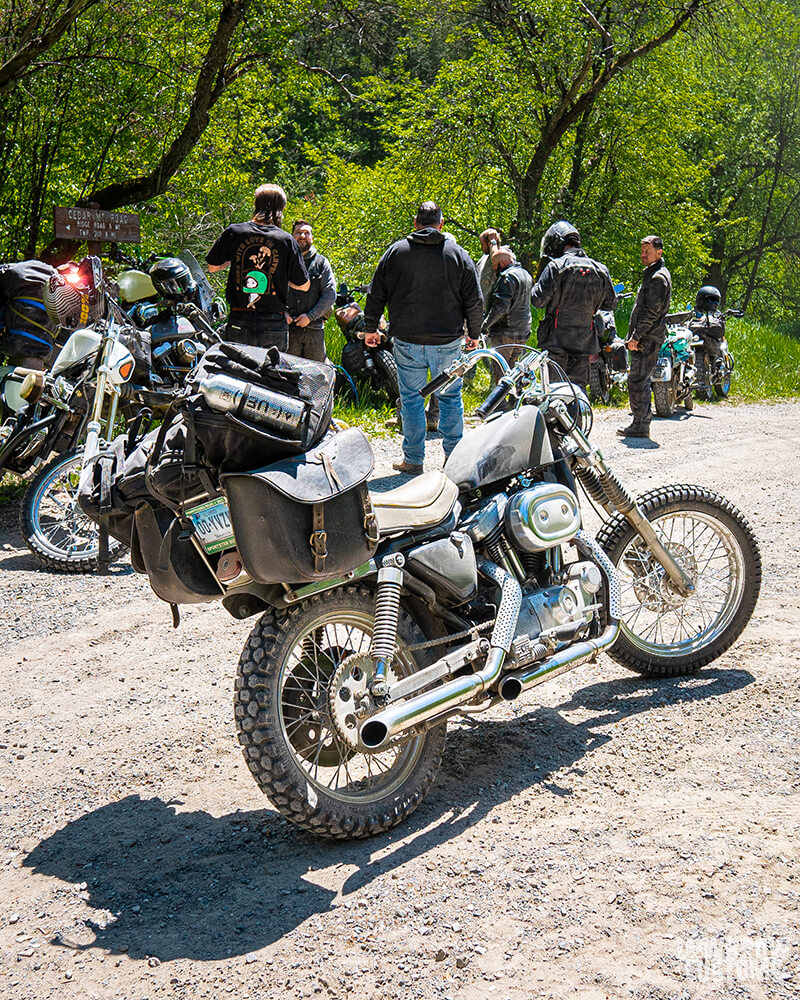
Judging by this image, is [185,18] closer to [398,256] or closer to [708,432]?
[398,256]

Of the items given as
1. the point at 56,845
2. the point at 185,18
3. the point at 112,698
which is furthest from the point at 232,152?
the point at 56,845

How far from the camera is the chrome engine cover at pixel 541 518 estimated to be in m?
3.89

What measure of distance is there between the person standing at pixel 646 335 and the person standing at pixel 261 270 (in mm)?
4317

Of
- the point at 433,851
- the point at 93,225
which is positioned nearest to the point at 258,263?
the point at 93,225

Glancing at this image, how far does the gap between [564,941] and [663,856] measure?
21.5 inches

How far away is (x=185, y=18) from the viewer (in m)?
12.0

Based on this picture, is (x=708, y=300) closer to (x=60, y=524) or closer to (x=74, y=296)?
(x=74, y=296)

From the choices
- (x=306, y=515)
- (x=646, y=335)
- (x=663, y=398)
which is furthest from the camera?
(x=663, y=398)

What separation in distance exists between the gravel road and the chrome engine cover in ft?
2.73

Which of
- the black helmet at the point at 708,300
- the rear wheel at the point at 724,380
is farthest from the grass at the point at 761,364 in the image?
the black helmet at the point at 708,300

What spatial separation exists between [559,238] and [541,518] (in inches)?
222

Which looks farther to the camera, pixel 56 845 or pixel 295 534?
pixel 56 845

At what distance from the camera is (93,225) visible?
937cm

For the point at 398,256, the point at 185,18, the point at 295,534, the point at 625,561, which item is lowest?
the point at 625,561
